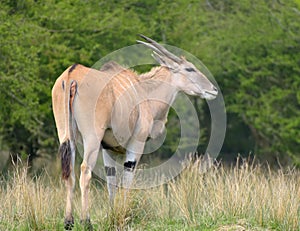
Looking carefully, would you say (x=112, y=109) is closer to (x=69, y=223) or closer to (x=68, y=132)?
(x=68, y=132)

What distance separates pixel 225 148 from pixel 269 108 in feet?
16.9

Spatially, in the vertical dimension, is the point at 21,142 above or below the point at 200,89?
below

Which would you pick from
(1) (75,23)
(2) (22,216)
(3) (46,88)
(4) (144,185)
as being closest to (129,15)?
(1) (75,23)

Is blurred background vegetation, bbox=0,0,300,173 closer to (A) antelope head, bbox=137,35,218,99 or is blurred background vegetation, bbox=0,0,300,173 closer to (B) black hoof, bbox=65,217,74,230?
(A) antelope head, bbox=137,35,218,99

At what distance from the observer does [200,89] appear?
11.7 m

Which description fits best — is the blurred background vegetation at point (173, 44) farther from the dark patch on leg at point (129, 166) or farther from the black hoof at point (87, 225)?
the black hoof at point (87, 225)

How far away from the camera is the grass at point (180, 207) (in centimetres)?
870

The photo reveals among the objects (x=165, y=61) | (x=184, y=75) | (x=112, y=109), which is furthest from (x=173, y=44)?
(x=112, y=109)

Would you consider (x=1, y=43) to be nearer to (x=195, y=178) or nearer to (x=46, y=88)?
(x=46, y=88)

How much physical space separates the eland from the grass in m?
0.35

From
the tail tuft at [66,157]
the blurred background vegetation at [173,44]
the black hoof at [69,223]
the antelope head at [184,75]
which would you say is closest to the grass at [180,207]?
the black hoof at [69,223]

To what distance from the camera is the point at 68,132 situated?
894 cm

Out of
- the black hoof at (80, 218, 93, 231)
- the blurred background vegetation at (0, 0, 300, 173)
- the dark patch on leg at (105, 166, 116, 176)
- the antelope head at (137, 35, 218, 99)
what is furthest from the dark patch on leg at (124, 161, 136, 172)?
the blurred background vegetation at (0, 0, 300, 173)

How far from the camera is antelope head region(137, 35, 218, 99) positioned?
11438mm
